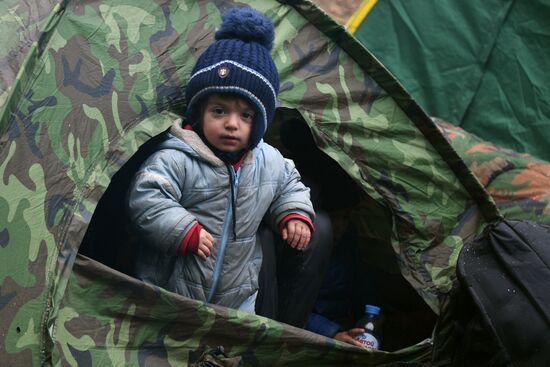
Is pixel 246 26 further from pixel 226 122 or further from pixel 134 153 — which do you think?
pixel 134 153

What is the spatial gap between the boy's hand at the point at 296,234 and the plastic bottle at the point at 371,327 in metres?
0.40

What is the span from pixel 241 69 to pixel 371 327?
0.84 metres

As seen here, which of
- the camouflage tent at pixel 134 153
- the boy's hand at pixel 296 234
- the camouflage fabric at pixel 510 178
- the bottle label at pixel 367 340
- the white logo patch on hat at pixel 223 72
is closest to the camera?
the camouflage tent at pixel 134 153

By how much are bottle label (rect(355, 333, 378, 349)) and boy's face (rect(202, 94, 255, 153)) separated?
667mm

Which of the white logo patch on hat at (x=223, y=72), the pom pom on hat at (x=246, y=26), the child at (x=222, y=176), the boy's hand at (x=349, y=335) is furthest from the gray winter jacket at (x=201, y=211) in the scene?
the boy's hand at (x=349, y=335)

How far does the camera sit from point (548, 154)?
325cm

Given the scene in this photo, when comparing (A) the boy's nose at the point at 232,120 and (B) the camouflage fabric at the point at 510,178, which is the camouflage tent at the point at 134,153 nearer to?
(A) the boy's nose at the point at 232,120

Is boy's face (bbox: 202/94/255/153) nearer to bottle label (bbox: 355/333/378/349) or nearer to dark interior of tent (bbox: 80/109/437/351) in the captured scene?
dark interior of tent (bbox: 80/109/437/351)

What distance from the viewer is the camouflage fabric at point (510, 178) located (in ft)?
8.84

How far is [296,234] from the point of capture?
6.82 feet

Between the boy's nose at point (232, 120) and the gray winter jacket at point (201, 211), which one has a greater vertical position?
the boy's nose at point (232, 120)

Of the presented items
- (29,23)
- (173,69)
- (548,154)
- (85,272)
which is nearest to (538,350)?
(85,272)

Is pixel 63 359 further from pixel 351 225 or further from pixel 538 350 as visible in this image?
pixel 351 225

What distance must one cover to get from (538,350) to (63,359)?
0.89 metres
